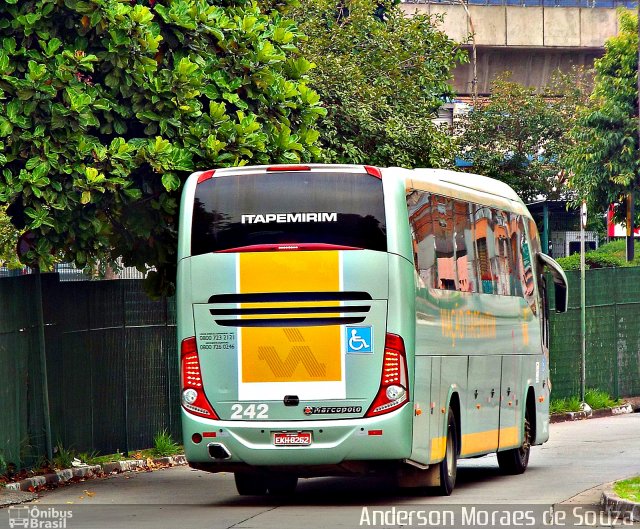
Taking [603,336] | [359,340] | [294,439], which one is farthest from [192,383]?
[603,336]

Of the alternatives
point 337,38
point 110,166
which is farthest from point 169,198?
point 337,38

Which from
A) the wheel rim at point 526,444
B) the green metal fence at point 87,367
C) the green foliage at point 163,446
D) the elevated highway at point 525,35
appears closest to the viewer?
the green metal fence at point 87,367

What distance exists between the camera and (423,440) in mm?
14625

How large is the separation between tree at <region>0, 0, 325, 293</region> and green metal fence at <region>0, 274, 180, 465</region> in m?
1.51

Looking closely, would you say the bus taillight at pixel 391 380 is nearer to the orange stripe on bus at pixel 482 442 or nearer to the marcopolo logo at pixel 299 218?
the orange stripe on bus at pixel 482 442

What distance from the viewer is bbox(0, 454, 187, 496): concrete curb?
16.8m

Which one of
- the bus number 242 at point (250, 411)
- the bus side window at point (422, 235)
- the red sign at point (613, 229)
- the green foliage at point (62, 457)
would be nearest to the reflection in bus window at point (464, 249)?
the bus side window at point (422, 235)

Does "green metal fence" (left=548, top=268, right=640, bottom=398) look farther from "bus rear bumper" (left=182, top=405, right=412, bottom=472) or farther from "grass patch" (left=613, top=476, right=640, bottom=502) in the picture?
"bus rear bumper" (left=182, top=405, right=412, bottom=472)

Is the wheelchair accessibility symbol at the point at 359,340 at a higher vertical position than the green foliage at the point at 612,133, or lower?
lower

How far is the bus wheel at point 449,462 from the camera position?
1541cm

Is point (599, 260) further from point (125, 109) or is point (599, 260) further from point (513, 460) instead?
point (125, 109)

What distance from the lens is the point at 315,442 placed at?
1421cm

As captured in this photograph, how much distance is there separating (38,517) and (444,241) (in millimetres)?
5162

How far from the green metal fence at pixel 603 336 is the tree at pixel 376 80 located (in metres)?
4.13
